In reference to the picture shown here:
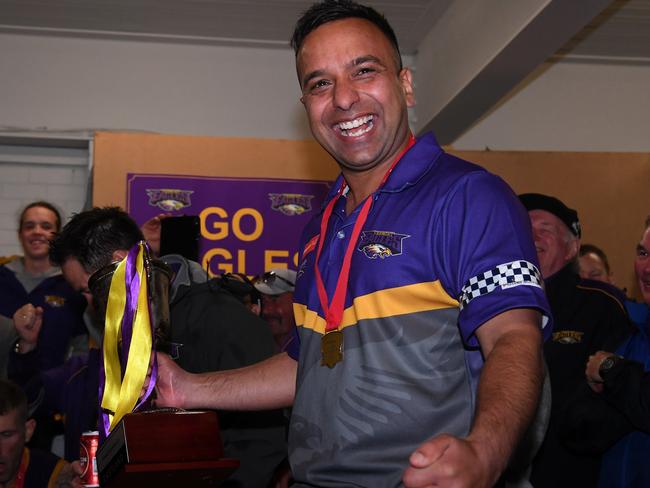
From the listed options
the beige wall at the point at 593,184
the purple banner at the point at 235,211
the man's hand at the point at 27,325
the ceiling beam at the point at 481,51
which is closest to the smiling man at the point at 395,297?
the man's hand at the point at 27,325

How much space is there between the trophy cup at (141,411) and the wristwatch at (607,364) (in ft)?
4.91

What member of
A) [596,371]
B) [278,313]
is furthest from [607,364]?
[278,313]

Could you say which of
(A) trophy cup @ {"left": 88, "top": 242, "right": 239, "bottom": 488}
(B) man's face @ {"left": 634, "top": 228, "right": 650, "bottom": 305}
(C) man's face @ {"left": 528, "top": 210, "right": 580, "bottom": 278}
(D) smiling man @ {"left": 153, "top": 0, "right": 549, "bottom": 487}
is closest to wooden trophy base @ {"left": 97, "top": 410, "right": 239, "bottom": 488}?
(A) trophy cup @ {"left": 88, "top": 242, "right": 239, "bottom": 488}

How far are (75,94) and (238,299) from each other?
4632mm

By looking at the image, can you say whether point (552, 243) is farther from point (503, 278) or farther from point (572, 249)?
point (503, 278)

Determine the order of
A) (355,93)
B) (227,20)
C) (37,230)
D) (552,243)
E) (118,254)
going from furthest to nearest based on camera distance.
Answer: (227,20) → (37,230) → (552,243) → (118,254) → (355,93)

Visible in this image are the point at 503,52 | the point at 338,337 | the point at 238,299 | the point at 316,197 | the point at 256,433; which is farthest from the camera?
the point at 316,197

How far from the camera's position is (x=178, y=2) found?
715 cm

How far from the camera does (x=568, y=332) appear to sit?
3.85 m

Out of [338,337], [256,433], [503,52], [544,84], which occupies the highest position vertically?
[544,84]

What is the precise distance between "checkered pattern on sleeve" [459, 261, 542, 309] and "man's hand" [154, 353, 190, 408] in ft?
2.60

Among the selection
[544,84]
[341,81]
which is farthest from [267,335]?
[544,84]

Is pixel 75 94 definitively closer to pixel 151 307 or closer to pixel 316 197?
pixel 316 197

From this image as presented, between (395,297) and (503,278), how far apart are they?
0.69 feet
